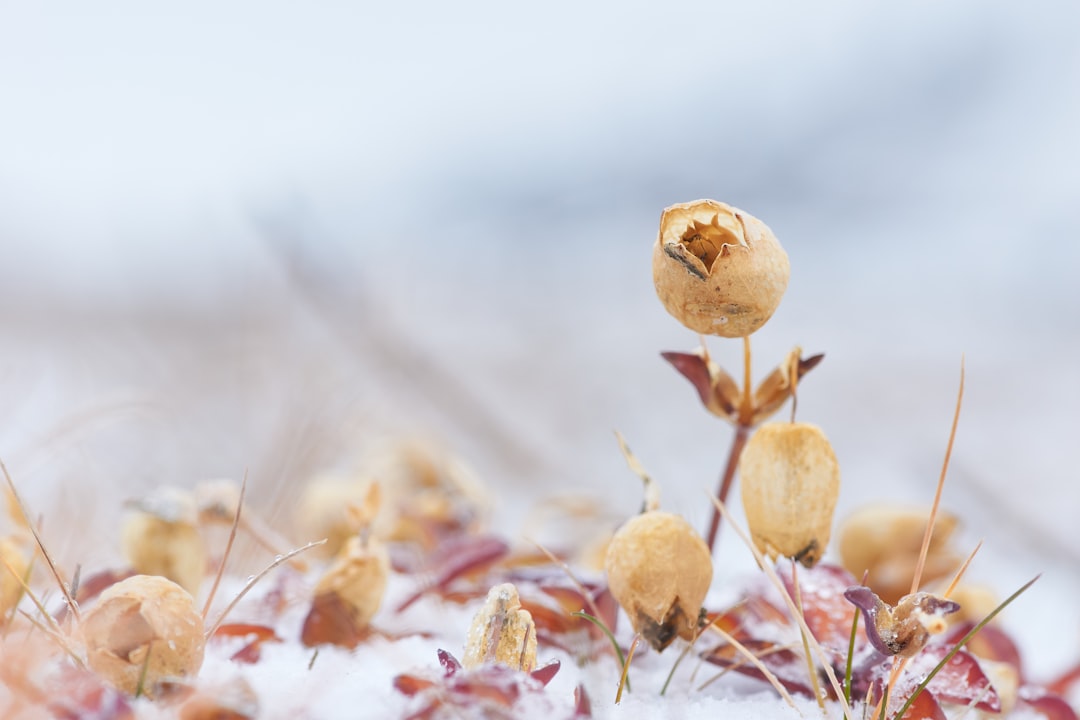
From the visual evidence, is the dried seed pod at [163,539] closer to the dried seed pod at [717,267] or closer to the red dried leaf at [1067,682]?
the dried seed pod at [717,267]

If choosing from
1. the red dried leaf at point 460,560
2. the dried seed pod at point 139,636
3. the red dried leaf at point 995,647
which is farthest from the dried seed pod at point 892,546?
the dried seed pod at point 139,636

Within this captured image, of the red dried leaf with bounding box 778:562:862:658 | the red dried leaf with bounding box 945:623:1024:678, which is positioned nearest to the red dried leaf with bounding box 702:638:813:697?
the red dried leaf with bounding box 778:562:862:658

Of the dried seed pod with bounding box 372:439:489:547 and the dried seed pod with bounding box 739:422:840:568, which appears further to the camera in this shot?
the dried seed pod with bounding box 372:439:489:547

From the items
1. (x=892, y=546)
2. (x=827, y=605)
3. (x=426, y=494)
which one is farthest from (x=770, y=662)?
(x=426, y=494)

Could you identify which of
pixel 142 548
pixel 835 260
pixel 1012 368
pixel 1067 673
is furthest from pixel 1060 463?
pixel 142 548

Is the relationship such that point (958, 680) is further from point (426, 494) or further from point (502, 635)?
point (426, 494)

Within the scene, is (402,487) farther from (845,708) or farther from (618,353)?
(618,353)

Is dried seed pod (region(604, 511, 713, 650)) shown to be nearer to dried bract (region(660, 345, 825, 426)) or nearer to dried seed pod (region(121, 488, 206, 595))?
dried bract (region(660, 345, 825, 426))
